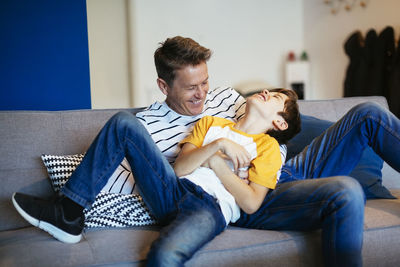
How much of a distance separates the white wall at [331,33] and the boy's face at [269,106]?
10.8 ft

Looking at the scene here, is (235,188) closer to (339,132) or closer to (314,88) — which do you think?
(339,132)

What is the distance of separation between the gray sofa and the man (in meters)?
0.08

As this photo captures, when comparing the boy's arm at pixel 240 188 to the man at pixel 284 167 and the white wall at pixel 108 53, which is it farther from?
the white wall at pixel 108 53

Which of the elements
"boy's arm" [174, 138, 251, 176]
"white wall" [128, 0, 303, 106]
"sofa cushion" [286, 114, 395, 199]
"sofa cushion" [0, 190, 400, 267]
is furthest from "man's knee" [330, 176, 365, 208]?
"white wall" [128, 0, 303, 106]

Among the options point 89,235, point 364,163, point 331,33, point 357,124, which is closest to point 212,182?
point 89,235

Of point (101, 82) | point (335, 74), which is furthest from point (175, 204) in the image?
point (335, 74)

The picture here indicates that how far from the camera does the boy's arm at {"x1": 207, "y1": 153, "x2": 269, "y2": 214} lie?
149 centimetres

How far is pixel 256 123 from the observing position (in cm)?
169

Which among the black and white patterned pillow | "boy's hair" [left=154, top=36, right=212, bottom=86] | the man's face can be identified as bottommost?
the black and white patterned pillow

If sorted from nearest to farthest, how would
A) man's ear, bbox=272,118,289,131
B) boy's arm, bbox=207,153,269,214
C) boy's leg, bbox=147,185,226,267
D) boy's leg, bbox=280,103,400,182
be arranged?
boy's leg, bbox=147,185,226,267 → boy's arm, bbox=207,153,269,214 → boy's leg, bbox=280,103,400,182 → man's ear, bbox=272,118,289,131

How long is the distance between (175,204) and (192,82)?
572 millimetres

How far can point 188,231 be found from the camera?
1353mm

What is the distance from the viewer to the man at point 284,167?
139 centimetres

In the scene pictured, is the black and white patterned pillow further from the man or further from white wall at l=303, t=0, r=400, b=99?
white wall at l=303, t=0, r=400, b=99
